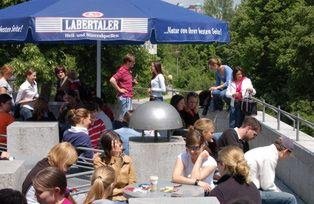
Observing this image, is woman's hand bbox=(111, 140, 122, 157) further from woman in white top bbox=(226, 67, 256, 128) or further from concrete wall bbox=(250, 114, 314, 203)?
woman in white top bbox=(226, 67, 256, 128)

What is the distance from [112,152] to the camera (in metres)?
6.78

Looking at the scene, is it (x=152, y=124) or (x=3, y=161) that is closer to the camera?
(x=3, y=161)

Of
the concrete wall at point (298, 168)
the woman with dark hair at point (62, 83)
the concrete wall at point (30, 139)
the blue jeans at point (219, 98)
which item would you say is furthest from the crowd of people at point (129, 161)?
the blue jeans at point (219, 98)

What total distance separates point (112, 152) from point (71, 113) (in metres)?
1.60

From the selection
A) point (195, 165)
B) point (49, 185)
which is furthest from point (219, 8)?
point (49, 185)

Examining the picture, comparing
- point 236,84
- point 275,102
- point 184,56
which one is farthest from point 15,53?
Answer: point 184,56

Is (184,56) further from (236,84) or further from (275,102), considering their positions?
(236,84)

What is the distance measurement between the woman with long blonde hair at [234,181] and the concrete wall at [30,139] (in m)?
3.24

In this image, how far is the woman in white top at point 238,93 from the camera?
12008mm

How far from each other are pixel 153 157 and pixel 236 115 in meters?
4.60

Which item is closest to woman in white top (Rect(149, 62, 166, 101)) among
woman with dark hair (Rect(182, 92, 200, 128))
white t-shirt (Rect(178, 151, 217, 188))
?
woman with dark hair (Rect(182, 92, 200, 128))

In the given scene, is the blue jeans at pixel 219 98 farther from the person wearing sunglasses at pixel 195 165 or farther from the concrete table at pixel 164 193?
the concrete table at pixel 164 193

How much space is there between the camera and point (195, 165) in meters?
6.83

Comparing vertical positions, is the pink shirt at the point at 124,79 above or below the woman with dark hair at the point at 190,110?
above
